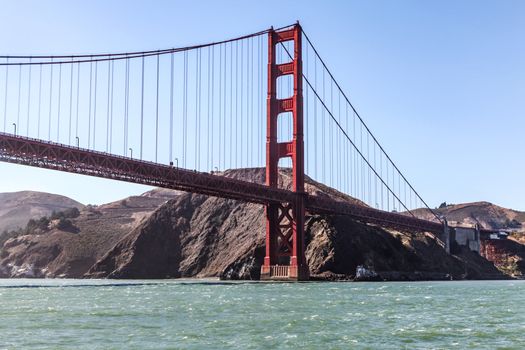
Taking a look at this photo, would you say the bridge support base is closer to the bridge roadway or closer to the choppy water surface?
the bridge roadway

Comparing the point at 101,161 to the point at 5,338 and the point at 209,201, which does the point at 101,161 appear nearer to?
the point at 5,338

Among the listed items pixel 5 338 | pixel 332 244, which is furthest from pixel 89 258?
pixel 5 338

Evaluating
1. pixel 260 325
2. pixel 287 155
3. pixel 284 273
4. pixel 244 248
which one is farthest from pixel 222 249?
pixel 260 325

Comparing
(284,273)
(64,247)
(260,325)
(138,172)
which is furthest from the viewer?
(64,247)

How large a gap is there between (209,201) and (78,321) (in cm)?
9701

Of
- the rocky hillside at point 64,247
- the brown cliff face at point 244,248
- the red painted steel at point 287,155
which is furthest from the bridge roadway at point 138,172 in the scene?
the rocky hillside at point 64,247

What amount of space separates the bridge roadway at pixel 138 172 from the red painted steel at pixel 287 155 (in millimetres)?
2321

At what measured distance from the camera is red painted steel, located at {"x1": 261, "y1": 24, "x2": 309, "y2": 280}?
88625 millimetres

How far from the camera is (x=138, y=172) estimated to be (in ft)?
239

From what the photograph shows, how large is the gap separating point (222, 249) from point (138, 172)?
1724 inches

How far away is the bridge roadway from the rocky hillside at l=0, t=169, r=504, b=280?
16.3 ft

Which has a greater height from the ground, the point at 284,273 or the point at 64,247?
the point at 64,247

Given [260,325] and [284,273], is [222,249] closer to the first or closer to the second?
[284,273]

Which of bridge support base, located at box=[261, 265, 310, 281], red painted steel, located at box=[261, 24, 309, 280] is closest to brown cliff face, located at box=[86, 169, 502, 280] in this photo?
bridge support base, located at box=[261, 265, 310, 281]
